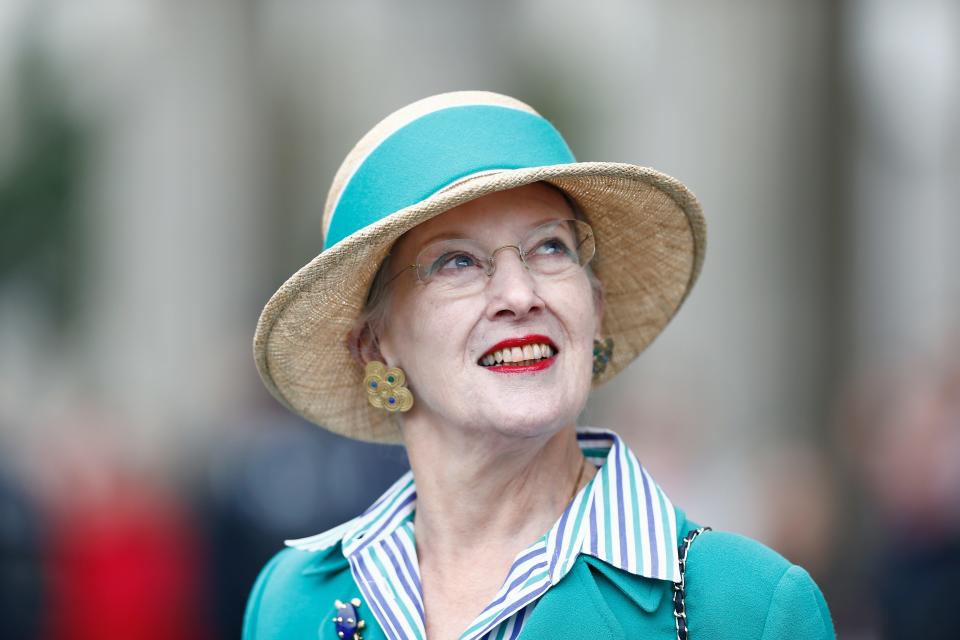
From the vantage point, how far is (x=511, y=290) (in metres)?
2.59

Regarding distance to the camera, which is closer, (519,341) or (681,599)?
(681,599)

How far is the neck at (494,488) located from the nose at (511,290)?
273 millimetres

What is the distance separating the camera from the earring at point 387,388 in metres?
2.83

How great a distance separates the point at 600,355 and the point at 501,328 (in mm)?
485

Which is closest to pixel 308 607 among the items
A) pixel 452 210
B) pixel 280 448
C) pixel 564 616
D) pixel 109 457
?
pixel 564 616

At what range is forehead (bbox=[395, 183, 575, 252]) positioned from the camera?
8.70 feet

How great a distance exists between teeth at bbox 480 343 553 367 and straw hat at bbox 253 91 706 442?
323 millimetres

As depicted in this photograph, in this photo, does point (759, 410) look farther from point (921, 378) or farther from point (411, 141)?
point (411, 141)

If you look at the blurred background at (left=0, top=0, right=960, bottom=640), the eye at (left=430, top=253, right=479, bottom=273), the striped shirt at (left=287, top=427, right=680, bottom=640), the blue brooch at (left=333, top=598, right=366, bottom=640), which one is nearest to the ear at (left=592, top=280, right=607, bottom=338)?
the striped shirt at (left=287, top=427, right=680, bottom=640)

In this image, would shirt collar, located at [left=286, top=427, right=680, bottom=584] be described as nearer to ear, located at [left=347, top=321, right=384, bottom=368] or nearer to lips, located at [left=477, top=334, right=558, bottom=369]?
lips, located at [left=477, top=334, right=558, bottom=369]

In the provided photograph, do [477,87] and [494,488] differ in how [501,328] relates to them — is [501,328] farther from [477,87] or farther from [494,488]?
[477,87]

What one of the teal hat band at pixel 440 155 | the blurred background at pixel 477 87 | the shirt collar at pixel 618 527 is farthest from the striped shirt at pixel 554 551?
the blurred background at pixel 477 87

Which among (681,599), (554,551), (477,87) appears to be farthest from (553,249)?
(477,87)

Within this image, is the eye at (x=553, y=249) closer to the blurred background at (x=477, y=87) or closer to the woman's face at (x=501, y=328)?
the woman's face at (x=501, y=328)
